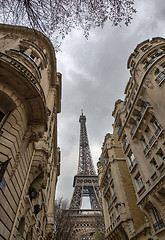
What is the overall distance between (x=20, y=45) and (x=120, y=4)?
10321 mm


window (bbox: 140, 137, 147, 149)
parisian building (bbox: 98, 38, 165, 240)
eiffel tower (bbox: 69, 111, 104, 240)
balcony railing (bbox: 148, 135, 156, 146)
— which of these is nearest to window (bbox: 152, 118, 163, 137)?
parisian building (bbox: 98, 38, 165, 240)

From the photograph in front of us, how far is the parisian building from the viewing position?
13.2 meters

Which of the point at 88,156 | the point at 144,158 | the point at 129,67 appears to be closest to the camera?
the point at 144,158

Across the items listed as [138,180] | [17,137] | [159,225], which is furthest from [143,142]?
[17,137]

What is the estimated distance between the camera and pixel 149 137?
16469 millimetres

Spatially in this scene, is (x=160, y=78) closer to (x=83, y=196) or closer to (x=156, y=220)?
(x=156, y=220)

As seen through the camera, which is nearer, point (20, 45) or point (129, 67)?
point (20, 45)

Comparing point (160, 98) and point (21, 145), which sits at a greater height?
point (160, 98)

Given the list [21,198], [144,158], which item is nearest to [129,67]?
[144,158]

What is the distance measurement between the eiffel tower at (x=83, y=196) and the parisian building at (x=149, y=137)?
2728 cm

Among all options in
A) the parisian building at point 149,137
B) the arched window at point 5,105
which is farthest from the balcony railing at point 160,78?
the arched window at point 5,105

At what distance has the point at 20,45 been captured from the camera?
1377 centimetres

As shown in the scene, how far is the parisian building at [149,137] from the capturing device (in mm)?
13164

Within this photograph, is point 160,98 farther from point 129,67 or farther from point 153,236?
point 153,236
